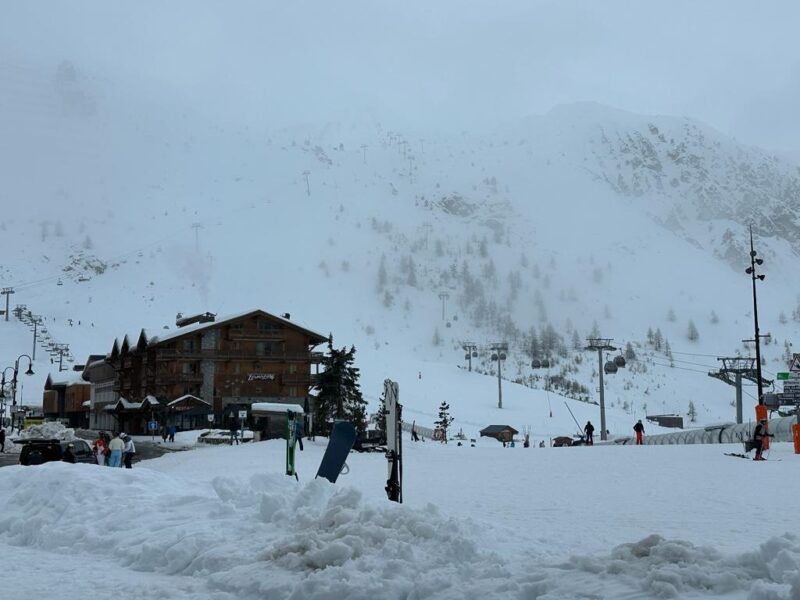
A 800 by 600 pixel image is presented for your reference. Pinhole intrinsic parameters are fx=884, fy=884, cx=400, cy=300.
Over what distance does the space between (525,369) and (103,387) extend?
99347 mm

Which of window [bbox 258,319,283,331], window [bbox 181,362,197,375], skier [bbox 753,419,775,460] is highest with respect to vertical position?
window [bbox 258,319,283,331]

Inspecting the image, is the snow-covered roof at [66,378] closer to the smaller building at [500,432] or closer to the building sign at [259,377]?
the building sign at [259,377]

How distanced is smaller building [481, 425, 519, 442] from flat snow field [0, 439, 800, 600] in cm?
5597

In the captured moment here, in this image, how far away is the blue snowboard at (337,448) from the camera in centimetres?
1413

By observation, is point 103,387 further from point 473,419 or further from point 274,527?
point 274,527

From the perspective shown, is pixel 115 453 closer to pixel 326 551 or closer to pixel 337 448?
pixel 337 448

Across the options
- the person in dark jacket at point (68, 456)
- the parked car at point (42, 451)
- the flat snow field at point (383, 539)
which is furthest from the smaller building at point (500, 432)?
the flat snow field at point (383, 539)

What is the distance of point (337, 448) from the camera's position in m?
14.4

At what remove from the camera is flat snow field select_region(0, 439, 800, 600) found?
7.75 meters

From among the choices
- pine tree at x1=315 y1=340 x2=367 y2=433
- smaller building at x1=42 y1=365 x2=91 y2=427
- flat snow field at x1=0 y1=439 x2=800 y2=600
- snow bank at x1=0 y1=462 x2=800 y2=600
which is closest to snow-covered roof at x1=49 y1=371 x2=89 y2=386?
smaller building at x1=42 y1=365 x2=91 y2=427

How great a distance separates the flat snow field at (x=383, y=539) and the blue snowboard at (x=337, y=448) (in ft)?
3.00

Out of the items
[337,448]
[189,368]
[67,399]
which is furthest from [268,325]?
[337,448]

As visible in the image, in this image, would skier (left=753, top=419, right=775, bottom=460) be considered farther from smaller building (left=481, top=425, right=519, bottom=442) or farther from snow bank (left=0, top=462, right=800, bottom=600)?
smaller building (left=481, top=425, right=519, bottom=442)

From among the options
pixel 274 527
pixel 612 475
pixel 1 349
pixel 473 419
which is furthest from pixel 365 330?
pixel 274 527
